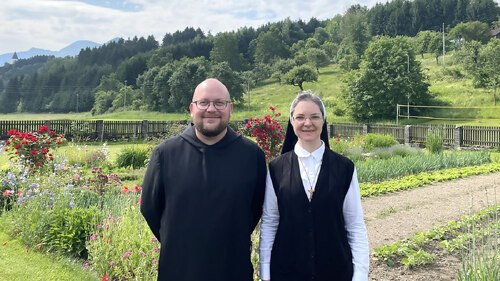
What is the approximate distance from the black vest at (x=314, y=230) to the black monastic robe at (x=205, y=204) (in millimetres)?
173

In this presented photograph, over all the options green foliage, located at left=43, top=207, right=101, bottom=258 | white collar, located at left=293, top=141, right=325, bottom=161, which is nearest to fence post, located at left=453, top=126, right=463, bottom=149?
green foliage, located at left=43, top=207, right=101, bottom=258

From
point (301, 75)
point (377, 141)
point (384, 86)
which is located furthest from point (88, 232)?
point (301, 75)

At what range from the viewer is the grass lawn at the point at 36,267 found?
14.3ft

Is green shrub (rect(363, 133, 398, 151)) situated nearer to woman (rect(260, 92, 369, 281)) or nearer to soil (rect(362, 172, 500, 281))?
soil (rect(362, 172, 500, 281))

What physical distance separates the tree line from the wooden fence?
48.3 feet

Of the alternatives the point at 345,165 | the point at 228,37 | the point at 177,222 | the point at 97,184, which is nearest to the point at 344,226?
the point at 345,165

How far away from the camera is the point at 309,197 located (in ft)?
7.10

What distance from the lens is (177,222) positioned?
2.19m

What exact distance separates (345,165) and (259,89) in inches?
2932

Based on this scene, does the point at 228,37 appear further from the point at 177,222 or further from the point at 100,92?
the point at 177,222

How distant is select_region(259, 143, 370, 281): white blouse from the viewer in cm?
220

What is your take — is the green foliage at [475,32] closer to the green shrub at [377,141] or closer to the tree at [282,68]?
the tree at [282,68]

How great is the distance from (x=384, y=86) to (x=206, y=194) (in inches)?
1507

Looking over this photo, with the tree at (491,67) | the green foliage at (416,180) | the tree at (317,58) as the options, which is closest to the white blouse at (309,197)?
the green foliage at (416,180)
